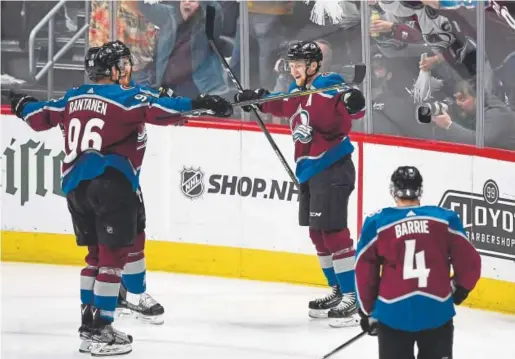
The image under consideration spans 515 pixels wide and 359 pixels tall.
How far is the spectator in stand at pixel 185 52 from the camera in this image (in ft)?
24.4

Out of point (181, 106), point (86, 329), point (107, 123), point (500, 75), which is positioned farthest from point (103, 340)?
point (500, 75)

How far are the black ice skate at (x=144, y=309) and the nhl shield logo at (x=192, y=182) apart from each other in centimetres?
106

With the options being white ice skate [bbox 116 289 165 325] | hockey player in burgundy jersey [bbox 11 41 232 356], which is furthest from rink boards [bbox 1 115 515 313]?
hockey player in burgundy jersey [bbox 11 41 232 356]

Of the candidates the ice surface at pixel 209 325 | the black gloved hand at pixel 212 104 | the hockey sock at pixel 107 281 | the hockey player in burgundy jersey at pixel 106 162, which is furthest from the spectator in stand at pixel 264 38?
the hockey sock at pixel 107 281

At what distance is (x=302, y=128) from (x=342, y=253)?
61cm

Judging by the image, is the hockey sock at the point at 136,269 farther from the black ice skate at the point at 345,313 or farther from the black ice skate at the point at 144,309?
the black ice skate at the point at 345,313

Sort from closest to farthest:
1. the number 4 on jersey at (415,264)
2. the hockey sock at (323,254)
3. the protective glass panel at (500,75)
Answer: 1. the number 4 on jersey at (415,264)
2. the hockey sock at (323,254)
3. the protective glass panel at (500,75)

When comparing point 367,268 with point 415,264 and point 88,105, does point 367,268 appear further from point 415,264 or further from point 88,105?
point 88,105

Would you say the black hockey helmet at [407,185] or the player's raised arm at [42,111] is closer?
the black hockey helmet at [407,185]

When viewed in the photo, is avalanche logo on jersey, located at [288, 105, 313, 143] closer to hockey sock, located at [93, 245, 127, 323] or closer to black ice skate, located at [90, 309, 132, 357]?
hockey sock, located at [93, 245, 127, 323]

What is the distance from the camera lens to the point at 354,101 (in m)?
5.59

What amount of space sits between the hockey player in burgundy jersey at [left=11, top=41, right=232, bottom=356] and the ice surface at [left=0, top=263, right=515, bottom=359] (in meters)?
0.26

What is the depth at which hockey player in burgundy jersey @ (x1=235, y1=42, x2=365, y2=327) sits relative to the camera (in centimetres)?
596

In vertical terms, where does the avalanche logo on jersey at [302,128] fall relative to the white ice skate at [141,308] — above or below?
above
